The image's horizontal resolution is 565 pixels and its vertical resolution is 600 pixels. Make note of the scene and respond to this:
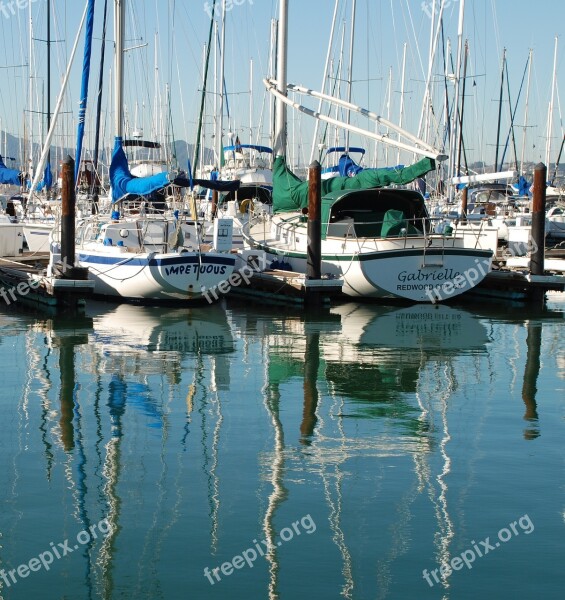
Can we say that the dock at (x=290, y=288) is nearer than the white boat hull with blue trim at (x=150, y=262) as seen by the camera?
No

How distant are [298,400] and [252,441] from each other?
237 centimetres

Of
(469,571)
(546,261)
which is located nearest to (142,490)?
(469,571)

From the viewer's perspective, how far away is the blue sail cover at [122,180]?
81.0ft

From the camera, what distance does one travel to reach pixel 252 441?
11383 millimetres

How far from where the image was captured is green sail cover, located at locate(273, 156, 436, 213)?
25547mm

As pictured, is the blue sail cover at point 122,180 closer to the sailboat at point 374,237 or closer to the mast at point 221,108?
the sailboat at point 374,237

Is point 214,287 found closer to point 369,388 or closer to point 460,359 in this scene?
point 460,359
